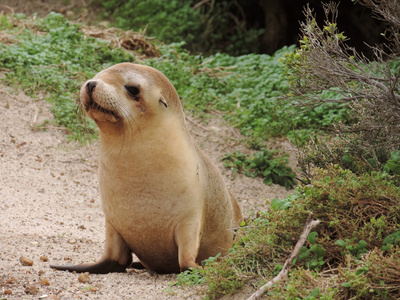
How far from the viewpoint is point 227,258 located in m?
4.00

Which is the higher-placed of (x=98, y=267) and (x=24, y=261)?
(x=24, y=261)

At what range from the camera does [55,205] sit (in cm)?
649

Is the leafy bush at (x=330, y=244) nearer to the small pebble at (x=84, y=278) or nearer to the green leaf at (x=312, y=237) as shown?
the green leaf at (x=312, y=237)

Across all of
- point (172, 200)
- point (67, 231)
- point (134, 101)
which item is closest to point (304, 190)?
point (172, 200)

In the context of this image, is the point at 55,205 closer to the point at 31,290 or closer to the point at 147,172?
the point at 147,172

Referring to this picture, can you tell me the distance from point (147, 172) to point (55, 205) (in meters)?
2.30

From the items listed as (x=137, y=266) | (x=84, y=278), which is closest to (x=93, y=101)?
(x=84, y=278)

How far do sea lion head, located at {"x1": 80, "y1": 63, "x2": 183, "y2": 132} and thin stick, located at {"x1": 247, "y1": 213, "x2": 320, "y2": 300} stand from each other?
1462mm

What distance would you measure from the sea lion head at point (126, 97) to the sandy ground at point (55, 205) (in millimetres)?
1101

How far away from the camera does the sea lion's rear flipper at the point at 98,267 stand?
4543mm

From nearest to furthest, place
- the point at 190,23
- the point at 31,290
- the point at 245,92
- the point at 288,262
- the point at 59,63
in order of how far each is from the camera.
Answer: the point at 288,262
the point at 31,290
the point at 59,63
the point at 245,92
the point at 190,23

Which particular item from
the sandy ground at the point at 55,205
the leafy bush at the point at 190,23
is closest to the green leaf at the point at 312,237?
the sandy ground at the point at 55,205

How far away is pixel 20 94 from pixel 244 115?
296 cm

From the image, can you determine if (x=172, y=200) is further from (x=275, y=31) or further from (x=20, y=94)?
(x=275, y=31)
